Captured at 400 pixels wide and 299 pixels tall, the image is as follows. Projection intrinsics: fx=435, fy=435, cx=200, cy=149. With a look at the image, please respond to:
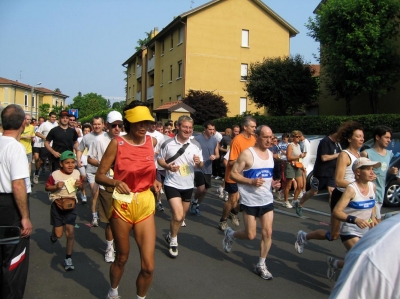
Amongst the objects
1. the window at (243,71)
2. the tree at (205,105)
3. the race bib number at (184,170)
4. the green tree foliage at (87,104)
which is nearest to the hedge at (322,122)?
the tree at (205,105)

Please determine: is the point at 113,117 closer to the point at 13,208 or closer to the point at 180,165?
the point at 180,165

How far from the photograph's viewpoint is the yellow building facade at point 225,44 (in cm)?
3697

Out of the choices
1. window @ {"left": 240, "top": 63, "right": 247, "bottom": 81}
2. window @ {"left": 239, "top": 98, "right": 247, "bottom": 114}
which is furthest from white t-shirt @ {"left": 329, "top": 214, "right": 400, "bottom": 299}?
window @ {"left": 240, "top": 63, "right": 247, "bottom": 81}

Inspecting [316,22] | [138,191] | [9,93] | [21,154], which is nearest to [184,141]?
[138,191]

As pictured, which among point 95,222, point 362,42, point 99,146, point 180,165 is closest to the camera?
point 180,165

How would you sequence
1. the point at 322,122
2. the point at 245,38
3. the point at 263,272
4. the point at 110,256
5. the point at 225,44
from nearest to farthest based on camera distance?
the point at 263,272 → the point at 110,256 → the point at 322,122 → the point at 225,44 → the point at 245,38

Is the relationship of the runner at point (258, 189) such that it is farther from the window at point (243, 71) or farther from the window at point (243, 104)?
the window at point (243, 71)

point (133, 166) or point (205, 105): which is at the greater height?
point (205, 105)

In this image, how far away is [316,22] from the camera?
24.8m

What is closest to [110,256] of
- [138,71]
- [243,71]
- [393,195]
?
[393,195]

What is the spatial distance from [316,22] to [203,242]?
20.8m

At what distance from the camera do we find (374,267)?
1.45 m

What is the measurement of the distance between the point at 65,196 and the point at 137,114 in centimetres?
221

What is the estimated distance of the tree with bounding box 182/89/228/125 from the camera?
32219 millimetres
